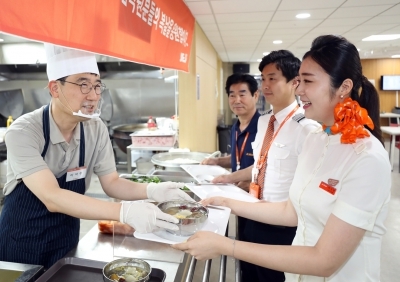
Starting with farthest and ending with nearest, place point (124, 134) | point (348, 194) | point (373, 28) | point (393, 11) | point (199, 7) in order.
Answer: point (124, 134) < point (373, 28) < point (393, 11) < point (199, 7) < point (348, 194)

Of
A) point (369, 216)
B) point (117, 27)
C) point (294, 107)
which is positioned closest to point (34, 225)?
point (117, 27)

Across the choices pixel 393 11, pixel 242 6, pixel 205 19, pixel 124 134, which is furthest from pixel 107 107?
pixel 393 11

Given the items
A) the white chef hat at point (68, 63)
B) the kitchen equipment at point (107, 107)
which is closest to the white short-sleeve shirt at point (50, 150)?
the white chef hat at point (68, 63)

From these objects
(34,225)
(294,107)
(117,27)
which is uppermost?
(117,27)

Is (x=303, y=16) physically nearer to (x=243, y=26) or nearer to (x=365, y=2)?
(x=365, y=2)

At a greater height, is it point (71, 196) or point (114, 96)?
point (114, 96)

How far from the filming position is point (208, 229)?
1.27 metres

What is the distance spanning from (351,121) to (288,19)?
3.72 m

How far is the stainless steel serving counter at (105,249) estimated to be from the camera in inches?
53.6

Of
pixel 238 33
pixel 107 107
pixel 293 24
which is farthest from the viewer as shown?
pixel 107 107

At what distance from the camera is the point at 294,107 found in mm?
2117

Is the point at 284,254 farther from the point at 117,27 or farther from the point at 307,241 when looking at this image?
the point at 117,27

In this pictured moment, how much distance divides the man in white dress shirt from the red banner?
0.83 meters

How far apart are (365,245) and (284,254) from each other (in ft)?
0.96
